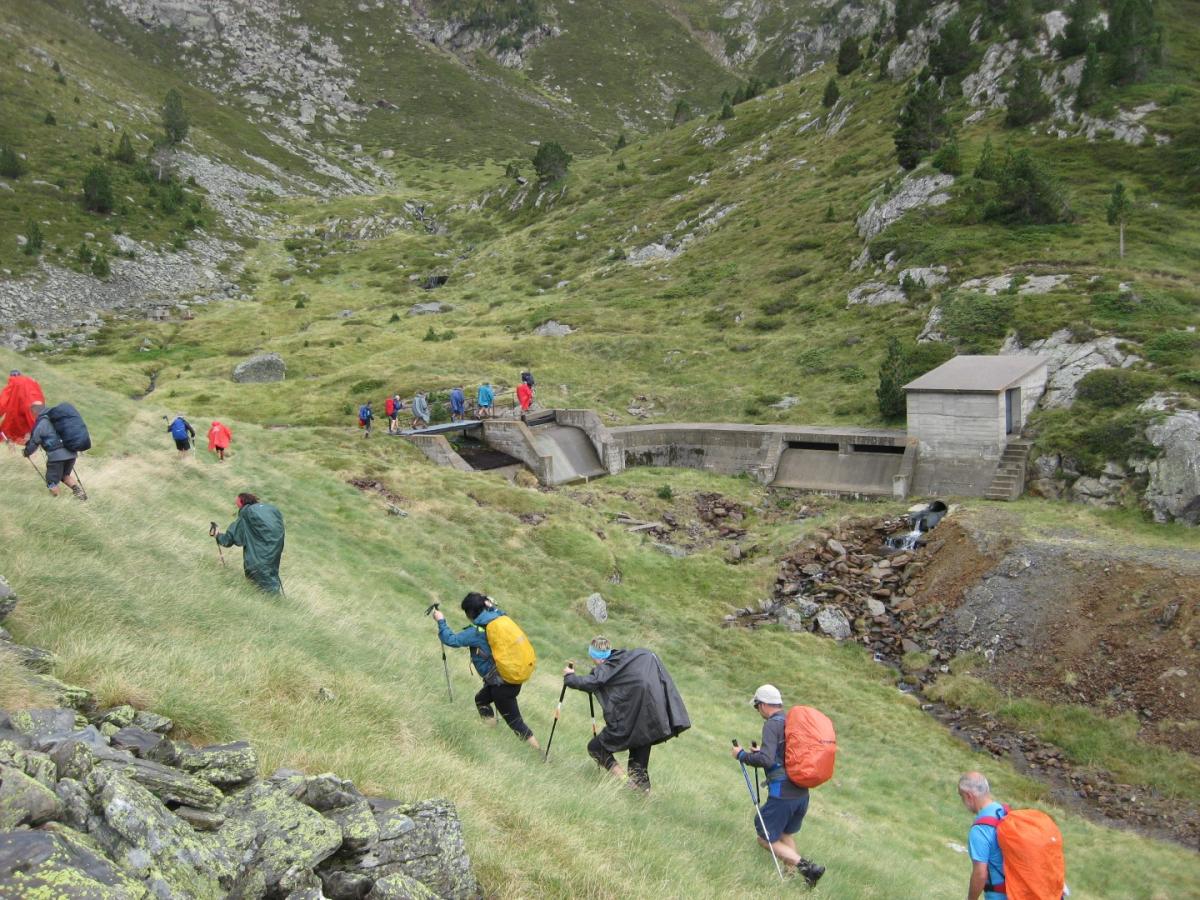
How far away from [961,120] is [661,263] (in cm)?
2646

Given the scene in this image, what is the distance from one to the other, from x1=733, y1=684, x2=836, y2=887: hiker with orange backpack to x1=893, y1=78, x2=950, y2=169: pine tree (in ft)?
190

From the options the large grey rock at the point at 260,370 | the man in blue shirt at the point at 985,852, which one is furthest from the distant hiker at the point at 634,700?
the large grey rock at the point at 260,370

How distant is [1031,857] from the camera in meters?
6.50

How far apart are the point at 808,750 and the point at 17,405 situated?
15.3 m

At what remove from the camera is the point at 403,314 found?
7038 cm

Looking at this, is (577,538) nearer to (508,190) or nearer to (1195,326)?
(1195,326)

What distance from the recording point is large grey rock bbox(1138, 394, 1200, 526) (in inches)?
952

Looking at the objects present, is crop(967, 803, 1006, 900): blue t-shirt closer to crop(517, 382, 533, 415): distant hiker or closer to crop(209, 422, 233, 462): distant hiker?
crop(209, 422, 233, 462): distant hiker

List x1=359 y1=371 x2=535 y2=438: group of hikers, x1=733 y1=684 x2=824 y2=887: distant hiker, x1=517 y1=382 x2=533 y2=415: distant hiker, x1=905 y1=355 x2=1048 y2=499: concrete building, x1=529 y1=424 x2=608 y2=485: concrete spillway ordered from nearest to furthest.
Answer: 1. x1=733 y1=684 x2=824 y2=887: distant hiker
2. x1=905 y1=355 x2=1048 y2=499: concrete building
3. x1=359 y1=371 x2=535 y2=438: group of hikers
4. x1=529 y1=424 x2=608 y2=485: concrete spillway
5. x1=517 y1=382 x2=533 y2=415: distant hiker

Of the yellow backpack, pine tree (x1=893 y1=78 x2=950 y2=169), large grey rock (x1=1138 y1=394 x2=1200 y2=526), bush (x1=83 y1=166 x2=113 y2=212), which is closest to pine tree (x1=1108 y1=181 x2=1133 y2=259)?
pine tree (x1=893 y1=78 x2=950 y2=169)

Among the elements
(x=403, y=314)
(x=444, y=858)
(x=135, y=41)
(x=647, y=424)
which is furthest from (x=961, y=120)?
(x=135, y=41)

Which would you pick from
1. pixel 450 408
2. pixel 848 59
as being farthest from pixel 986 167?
pixel 848 59

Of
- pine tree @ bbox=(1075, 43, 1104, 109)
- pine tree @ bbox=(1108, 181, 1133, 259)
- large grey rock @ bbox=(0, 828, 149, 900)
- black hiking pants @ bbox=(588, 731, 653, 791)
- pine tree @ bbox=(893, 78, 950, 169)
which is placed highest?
pine tree @ bbox=(1075, 43, 1104, 109)

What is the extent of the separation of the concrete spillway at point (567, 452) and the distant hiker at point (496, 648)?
87.0 feet
